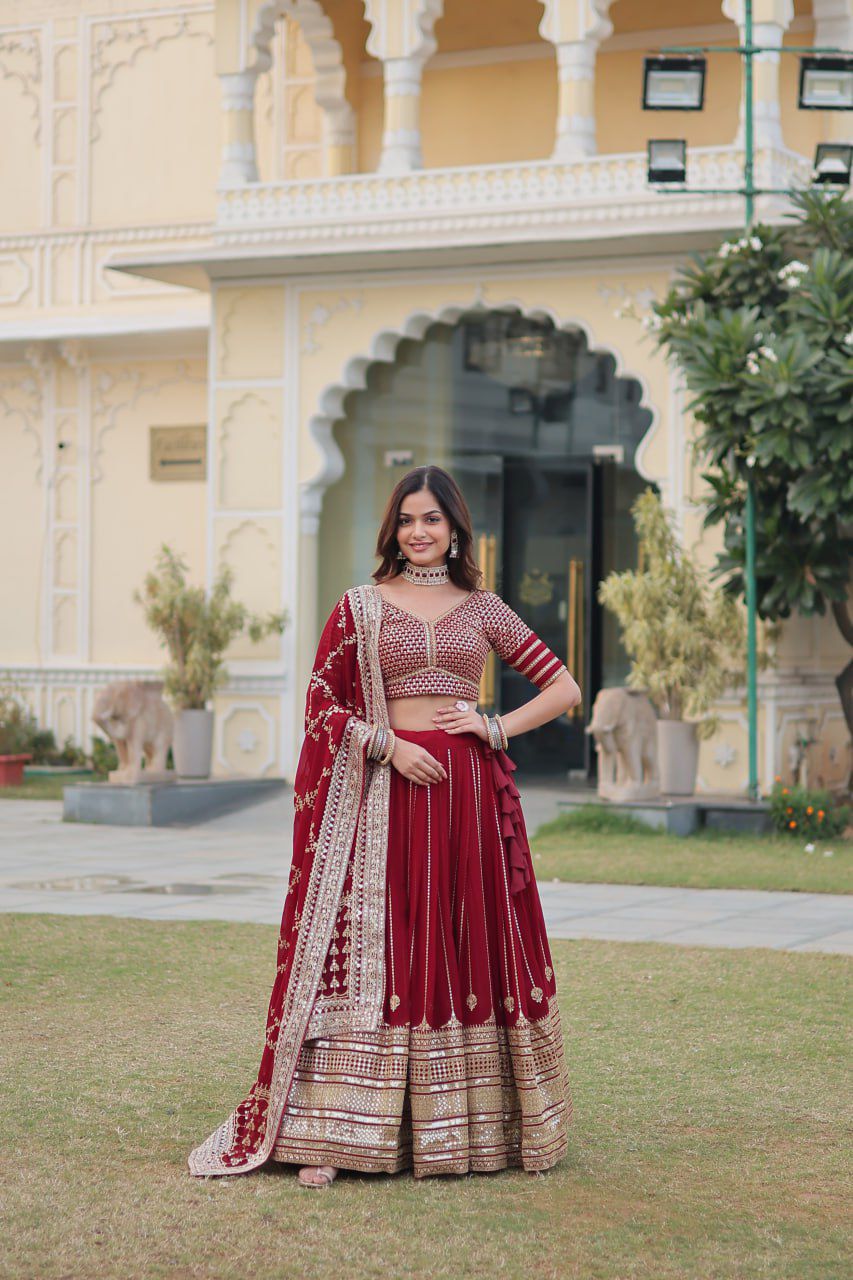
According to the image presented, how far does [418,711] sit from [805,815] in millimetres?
7173

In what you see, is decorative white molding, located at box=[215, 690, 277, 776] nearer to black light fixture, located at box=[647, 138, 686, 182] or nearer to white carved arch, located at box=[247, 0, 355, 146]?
white carved arch, located at box=[247, 0, 355, 146]

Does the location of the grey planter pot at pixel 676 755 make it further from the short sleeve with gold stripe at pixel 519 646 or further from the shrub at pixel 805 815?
the short sleeve with gold stripe at pixel 519 646

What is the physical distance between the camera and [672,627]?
11766 millimetres

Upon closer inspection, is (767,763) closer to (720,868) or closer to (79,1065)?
(720,868)

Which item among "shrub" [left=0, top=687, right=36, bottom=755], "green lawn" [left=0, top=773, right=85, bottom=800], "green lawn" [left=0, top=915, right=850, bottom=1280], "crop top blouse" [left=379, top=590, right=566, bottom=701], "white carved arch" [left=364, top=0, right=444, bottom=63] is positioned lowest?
"green lawn" [left=0, top=773, right=85, bottom=800]

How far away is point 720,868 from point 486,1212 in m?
6.18

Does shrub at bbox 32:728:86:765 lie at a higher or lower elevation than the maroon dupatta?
lower

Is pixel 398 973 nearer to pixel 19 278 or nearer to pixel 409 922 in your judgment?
pixel 409 922

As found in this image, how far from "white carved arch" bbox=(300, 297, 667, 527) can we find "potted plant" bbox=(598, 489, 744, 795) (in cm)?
142

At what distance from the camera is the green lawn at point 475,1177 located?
3.65 metres

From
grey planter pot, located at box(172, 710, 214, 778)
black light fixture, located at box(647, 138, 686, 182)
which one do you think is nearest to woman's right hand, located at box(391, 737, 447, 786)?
black light fixture, located at box(647, 138, 686, 182)

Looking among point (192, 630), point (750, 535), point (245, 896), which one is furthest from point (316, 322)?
point (245, 896)

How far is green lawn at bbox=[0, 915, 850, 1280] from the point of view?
3.65 m

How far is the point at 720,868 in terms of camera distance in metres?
9.95
